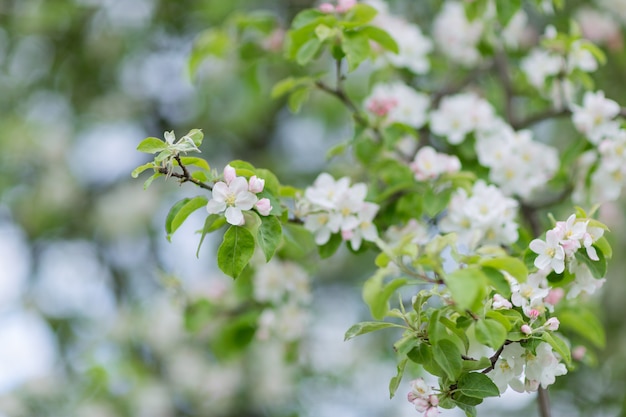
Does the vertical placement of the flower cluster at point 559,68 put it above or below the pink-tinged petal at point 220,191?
below

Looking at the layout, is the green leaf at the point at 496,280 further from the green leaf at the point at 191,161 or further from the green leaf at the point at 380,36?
the green leaf at the point at 380,36

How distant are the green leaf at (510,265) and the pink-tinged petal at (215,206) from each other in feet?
1.17

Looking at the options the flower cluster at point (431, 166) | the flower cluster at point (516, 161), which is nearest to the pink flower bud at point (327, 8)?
the flower cluster at point (431, 166)

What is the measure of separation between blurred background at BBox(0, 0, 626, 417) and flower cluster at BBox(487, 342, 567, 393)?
166cm

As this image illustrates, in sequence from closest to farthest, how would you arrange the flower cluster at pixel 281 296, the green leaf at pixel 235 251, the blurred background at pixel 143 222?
the green leaf at pixel 235 251
the flower cluster at pixel 281 296
the blurred background at pixel 143 222

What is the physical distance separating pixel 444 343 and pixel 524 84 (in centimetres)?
111

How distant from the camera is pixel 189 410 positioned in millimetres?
3271

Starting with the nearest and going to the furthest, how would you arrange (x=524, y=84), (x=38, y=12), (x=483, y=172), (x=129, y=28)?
(x=483, y=172) → (x=524, y=84) → (x=38, y=12) → (x=129, y=28)

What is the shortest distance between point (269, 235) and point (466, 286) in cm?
33

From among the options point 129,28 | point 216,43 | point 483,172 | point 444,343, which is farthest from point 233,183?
point 129,28

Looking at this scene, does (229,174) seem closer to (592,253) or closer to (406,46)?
(592,253)

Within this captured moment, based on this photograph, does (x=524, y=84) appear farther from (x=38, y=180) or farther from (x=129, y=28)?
(x=38, y=180)

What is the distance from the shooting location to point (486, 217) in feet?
4.41

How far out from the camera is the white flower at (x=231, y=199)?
1.08 m
